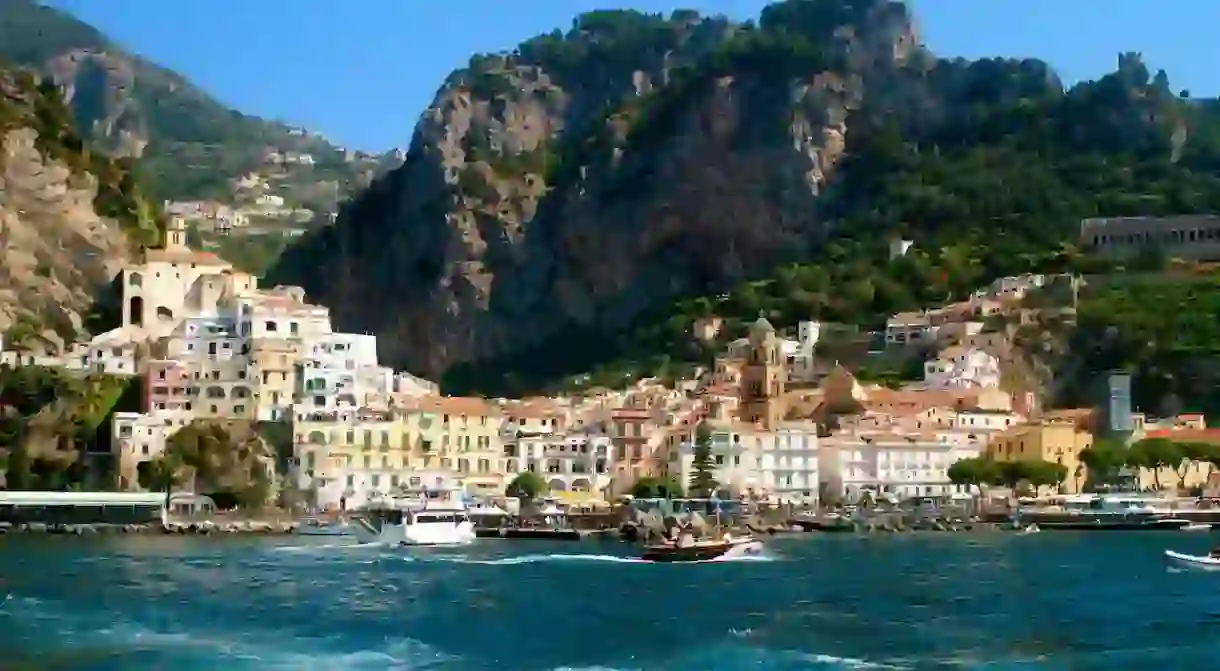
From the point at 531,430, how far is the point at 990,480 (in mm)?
22875

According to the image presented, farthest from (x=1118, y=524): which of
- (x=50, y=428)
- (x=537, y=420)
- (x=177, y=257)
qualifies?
(x=177, y=257)

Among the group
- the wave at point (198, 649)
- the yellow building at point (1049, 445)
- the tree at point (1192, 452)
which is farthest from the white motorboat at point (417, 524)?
the tree at point (1192, 452)

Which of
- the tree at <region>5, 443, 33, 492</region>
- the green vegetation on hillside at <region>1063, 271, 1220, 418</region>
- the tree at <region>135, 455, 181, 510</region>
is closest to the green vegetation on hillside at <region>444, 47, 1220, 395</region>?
the green vegetation on hillside at <region>1063, 271, 1220, 418</region>

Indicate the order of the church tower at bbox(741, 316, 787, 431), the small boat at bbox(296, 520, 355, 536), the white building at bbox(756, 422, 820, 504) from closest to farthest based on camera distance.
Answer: the small boat at bbox(296, 520, 355, 536) → the white building at bbox(756, 422, 820, 504) → the church tower at bbox(741, 316, 787, 431)

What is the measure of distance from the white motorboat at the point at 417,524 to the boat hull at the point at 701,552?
12794mm

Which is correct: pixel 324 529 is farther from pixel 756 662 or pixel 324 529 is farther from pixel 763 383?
pixel 756 662

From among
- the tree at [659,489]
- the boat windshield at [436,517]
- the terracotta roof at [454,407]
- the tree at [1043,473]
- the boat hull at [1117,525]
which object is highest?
the terracotta roof at [454,407]

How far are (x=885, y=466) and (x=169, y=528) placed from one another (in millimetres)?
36106

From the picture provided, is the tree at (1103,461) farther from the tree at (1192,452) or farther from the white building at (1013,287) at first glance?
the white building at (1013,287)

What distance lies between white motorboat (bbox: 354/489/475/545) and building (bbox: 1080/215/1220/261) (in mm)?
61758

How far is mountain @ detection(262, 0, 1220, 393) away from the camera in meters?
144

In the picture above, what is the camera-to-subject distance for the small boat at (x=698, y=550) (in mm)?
67250

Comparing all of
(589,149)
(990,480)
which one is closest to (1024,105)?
(589,149)

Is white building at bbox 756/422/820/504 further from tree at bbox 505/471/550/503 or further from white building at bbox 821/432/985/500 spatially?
tree at bbox 505/471/550/503
